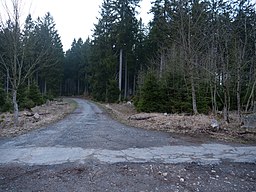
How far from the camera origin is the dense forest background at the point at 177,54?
1191cm

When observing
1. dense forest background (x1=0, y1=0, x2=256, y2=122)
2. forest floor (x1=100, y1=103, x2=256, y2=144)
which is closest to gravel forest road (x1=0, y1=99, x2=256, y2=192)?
forest floor (x1=100, y1=103, x2=256, y2=144)

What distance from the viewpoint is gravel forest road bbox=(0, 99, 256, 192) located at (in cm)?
422

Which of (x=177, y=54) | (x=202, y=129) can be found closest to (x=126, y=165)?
(x=202, y=129)

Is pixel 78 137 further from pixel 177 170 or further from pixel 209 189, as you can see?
pixel 209 189

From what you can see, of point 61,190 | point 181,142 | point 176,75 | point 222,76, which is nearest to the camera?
point 61,190

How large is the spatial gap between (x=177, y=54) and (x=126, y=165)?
48.0ft

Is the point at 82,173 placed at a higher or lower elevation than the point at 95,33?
lower

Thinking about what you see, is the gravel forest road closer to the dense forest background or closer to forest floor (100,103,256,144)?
forest floor (100,103,256,144)

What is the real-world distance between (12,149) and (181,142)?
514 cm

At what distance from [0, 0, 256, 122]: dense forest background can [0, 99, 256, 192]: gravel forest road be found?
557cm

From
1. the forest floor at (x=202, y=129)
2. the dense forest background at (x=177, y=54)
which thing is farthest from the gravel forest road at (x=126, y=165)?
the dense forest background at (x=177, y=54)

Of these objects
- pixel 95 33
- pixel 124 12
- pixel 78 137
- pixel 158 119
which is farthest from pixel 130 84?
pixel 78 137

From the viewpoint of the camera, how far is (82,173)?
4742 mm

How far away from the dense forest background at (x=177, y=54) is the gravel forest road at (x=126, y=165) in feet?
18.3
